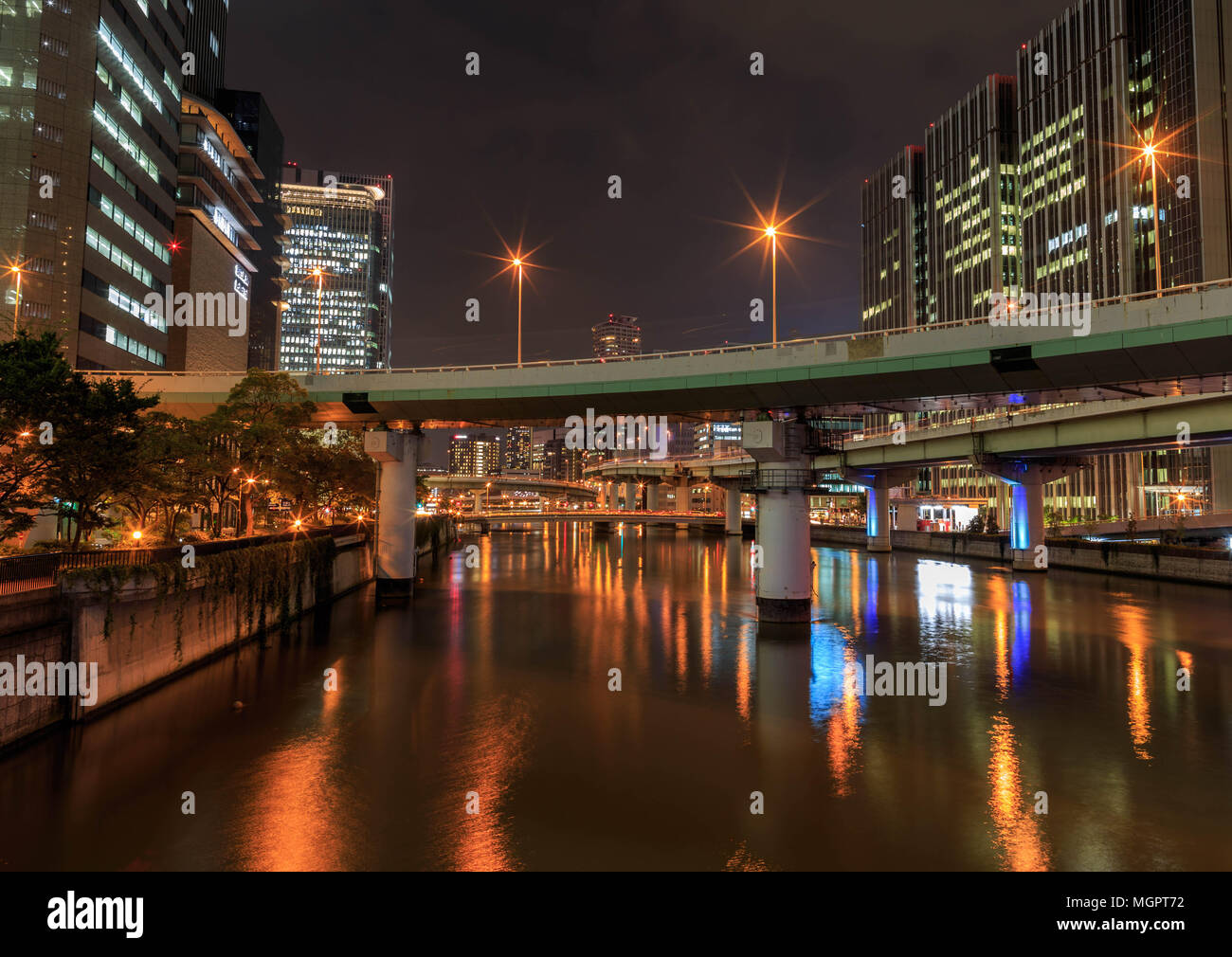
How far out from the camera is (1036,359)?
974 inches

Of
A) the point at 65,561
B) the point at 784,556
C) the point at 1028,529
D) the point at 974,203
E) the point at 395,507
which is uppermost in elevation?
the point at 974,203

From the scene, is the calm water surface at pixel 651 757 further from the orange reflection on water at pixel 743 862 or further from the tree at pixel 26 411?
the tree at pixel 26 411

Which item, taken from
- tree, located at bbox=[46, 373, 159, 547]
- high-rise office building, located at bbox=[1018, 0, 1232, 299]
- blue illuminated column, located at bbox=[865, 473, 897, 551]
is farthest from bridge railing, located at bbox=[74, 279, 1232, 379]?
high-rise office building, located at bbox=[1018, 0, 1232, 299]

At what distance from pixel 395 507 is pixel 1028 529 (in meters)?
52.0

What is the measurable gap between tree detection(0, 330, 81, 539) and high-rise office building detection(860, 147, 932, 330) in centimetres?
17045

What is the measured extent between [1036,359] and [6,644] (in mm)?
30555

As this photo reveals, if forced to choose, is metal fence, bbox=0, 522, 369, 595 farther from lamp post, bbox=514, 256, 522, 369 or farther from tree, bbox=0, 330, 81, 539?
lamp post, bbox=514, 256, 522, 369

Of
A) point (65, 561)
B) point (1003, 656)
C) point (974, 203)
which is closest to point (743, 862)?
point (65, 561)

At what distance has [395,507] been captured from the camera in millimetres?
41500

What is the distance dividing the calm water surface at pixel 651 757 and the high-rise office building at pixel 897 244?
519 feet

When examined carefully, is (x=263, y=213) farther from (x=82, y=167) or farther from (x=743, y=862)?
(x=743, y=862)

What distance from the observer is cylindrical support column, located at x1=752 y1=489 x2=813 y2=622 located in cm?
3177
